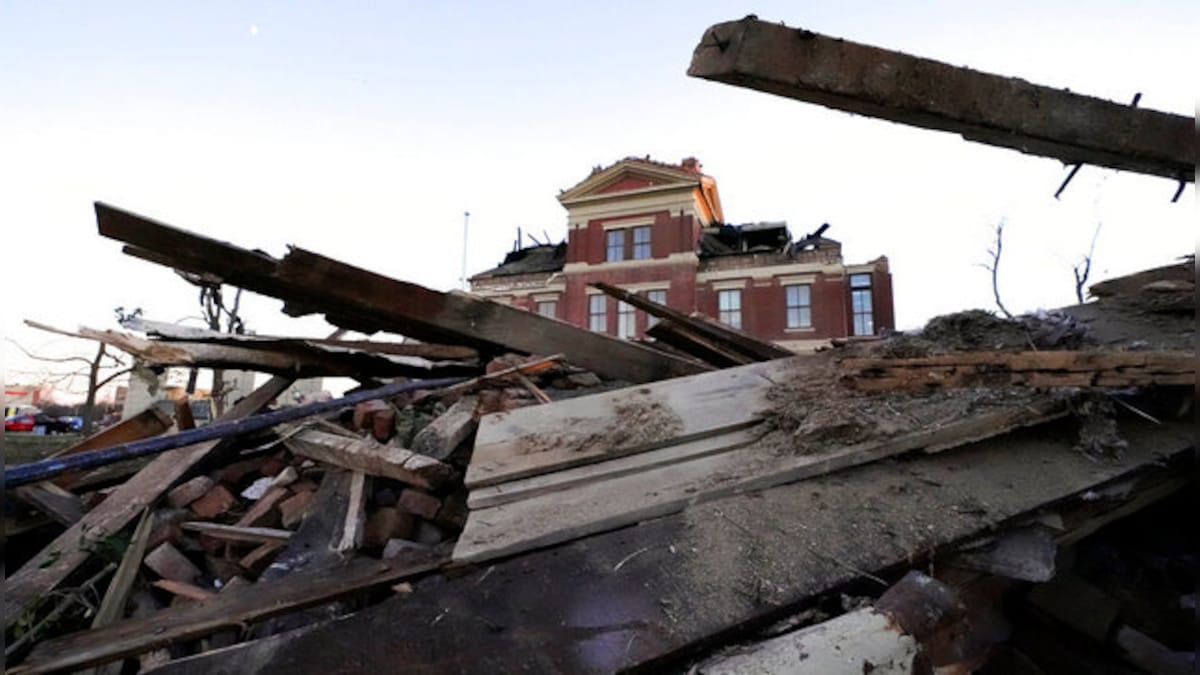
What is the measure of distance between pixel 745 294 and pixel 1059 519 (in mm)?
18090

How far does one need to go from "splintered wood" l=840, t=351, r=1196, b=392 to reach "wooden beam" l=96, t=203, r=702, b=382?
145 centimetres

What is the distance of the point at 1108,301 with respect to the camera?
3609 millimetres

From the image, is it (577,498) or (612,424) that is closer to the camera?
(577,498)

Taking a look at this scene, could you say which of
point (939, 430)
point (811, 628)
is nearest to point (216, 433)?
point (811, 628)

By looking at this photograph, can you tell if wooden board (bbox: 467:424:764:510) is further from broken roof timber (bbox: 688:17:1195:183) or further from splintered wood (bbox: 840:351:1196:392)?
broken roof timber (bbox: 688:17:1195:183)

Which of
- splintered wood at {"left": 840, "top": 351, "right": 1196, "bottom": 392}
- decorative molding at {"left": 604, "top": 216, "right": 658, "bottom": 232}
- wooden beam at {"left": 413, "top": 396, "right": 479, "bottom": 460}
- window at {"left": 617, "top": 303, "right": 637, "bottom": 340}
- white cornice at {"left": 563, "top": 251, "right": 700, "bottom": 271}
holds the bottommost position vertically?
wooden beam at {"left": 413, "top": 396, "right": 479, "bottom": 460}

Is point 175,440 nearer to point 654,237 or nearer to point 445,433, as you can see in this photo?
point 445,433

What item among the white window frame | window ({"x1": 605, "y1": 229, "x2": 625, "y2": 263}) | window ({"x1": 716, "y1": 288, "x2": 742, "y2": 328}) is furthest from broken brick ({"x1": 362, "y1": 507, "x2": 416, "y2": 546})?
window ({"x1": 605, "y1": 229, "x2": 625, "y2": 263})

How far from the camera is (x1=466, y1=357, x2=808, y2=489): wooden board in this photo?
234cm

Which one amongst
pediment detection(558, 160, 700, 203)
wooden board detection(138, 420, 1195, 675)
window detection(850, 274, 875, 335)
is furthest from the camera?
pediment detection(558, 160, 700, 203)

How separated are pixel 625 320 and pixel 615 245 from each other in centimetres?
333

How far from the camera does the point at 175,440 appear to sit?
2.62m

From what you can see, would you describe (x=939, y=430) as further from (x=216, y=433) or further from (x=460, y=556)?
(x=216, y=433)

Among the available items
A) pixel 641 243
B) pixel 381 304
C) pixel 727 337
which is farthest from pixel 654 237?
pixel 381 304
